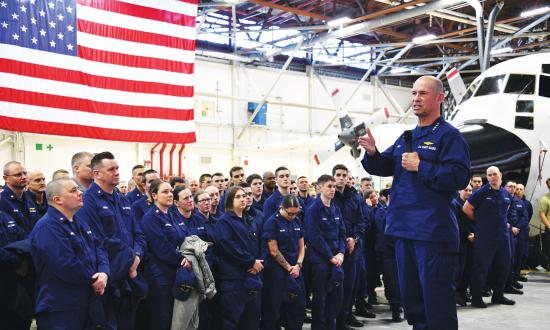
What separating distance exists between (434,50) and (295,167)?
7808 mm

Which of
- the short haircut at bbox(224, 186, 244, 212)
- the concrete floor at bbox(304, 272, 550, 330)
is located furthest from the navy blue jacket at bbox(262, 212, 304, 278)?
the concrete floor at bbox(304, 272, 550, 330)

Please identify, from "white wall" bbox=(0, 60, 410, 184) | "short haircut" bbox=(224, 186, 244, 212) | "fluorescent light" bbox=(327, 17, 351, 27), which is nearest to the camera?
"short haircut" bbox=(224, 186, 244, 212)

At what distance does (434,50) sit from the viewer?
22812mm

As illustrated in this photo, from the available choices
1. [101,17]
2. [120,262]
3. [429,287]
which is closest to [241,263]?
[120,262]

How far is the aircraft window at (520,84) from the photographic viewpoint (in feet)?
32.0

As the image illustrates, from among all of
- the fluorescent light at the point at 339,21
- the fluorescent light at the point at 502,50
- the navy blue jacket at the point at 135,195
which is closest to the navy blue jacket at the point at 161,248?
the navy blue jacket at the point at 135,195

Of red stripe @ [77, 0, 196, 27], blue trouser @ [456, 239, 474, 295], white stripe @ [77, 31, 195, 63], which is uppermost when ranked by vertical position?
red stripe @ [77, 0, 196, 27]

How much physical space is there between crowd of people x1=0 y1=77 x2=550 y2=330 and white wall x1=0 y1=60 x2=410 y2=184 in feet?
31.9

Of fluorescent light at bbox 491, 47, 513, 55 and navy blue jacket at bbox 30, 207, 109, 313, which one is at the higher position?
fluorescent light at bbox 491, 47, 513, 55

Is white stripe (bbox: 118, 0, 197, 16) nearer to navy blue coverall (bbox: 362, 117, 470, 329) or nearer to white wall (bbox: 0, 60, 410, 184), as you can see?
navy blue coverall (bbox: 362, 117, 470, 329)

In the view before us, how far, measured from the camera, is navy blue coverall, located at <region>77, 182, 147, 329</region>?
13.9ft

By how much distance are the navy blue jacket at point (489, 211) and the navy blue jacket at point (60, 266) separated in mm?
5636

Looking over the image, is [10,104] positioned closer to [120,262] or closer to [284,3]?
[120,262]

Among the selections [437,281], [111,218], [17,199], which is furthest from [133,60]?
[437,281]
